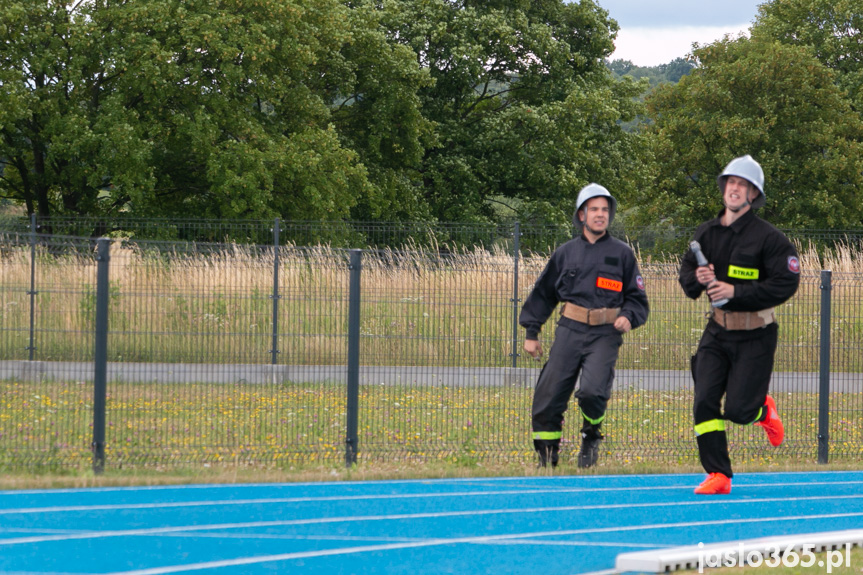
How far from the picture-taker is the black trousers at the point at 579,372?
803 centimetres

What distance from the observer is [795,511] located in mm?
7141

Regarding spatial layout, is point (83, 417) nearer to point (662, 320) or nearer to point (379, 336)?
point (379, 336)

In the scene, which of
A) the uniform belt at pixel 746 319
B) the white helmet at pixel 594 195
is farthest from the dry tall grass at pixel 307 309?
the uniform belt at pixel 746 319

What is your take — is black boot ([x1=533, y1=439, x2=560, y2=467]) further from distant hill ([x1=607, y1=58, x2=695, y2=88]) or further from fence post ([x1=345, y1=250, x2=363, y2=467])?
distant hill ([x1=607, y1=58, x2=695, y2=88])

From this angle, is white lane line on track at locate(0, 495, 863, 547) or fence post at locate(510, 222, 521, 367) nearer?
white lane line on track at locate(0, 495, 863, 547)

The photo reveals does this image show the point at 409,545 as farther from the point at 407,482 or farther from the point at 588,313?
the point at 588,313

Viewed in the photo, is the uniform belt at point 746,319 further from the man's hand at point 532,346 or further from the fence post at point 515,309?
the fence post at point 515,309

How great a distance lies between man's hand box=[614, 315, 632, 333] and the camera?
7.91 meters

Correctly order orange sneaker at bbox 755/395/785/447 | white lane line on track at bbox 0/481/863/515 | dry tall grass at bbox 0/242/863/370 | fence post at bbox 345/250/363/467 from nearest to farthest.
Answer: white lane line on track at bbox 0/481/863/515
orange sneaker at bbox 755/395/785/447
fence post at bbox 345/250/363/467
dry tall grass at bbox 0/242/863/370

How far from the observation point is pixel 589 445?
8.62 meters

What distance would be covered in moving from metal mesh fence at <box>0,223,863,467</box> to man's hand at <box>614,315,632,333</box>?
201 cm

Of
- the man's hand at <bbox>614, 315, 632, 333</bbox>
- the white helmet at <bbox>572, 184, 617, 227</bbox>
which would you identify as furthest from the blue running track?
the white helmet at <bbox>572, 184, 617, 227</bbox>

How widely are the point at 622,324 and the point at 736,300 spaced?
97 cm

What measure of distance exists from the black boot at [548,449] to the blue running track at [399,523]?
7.3 inches
